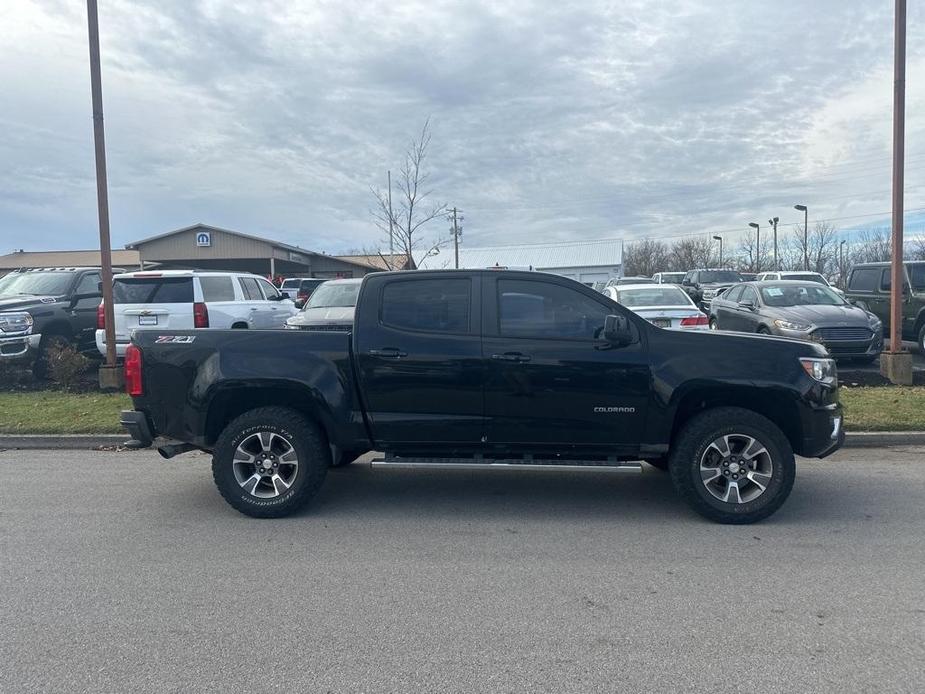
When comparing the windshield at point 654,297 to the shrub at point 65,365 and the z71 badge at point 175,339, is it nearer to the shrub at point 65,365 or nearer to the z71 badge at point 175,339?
the z71 badge at point 175,339

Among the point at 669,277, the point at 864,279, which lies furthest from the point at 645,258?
the point at 864,279

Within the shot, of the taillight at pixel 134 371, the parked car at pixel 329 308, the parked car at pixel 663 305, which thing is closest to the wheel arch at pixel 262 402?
Result: the taillight at pixel 134 371

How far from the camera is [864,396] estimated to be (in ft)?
32.4

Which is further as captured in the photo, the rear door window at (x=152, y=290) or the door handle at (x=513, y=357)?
the rear door window at (x=152, y=290)

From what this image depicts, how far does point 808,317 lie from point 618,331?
8362mm

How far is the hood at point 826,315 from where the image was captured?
39.8 ft

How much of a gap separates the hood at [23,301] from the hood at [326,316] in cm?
452

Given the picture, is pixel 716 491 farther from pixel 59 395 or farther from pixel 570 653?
pixel 59 395

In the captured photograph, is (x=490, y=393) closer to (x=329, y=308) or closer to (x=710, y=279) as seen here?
(x=329, y=308)

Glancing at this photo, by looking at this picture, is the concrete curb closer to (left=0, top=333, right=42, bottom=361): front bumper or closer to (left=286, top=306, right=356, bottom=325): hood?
(left=286, top=306, right=356, bottom=325): hood

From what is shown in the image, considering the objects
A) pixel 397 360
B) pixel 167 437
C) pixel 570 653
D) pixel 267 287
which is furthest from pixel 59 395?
pixel 570 653

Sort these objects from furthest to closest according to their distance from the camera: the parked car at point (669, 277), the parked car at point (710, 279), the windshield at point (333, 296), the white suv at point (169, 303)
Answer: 1. the parked car at point (669, 277)
2. the parked car at point (710, 279)
3. the windshield at point (333, 296)
4. the white suv at point (169, 303)

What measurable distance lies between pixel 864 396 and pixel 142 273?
445 inches

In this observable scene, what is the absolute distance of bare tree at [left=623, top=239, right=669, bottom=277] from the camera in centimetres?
7444
